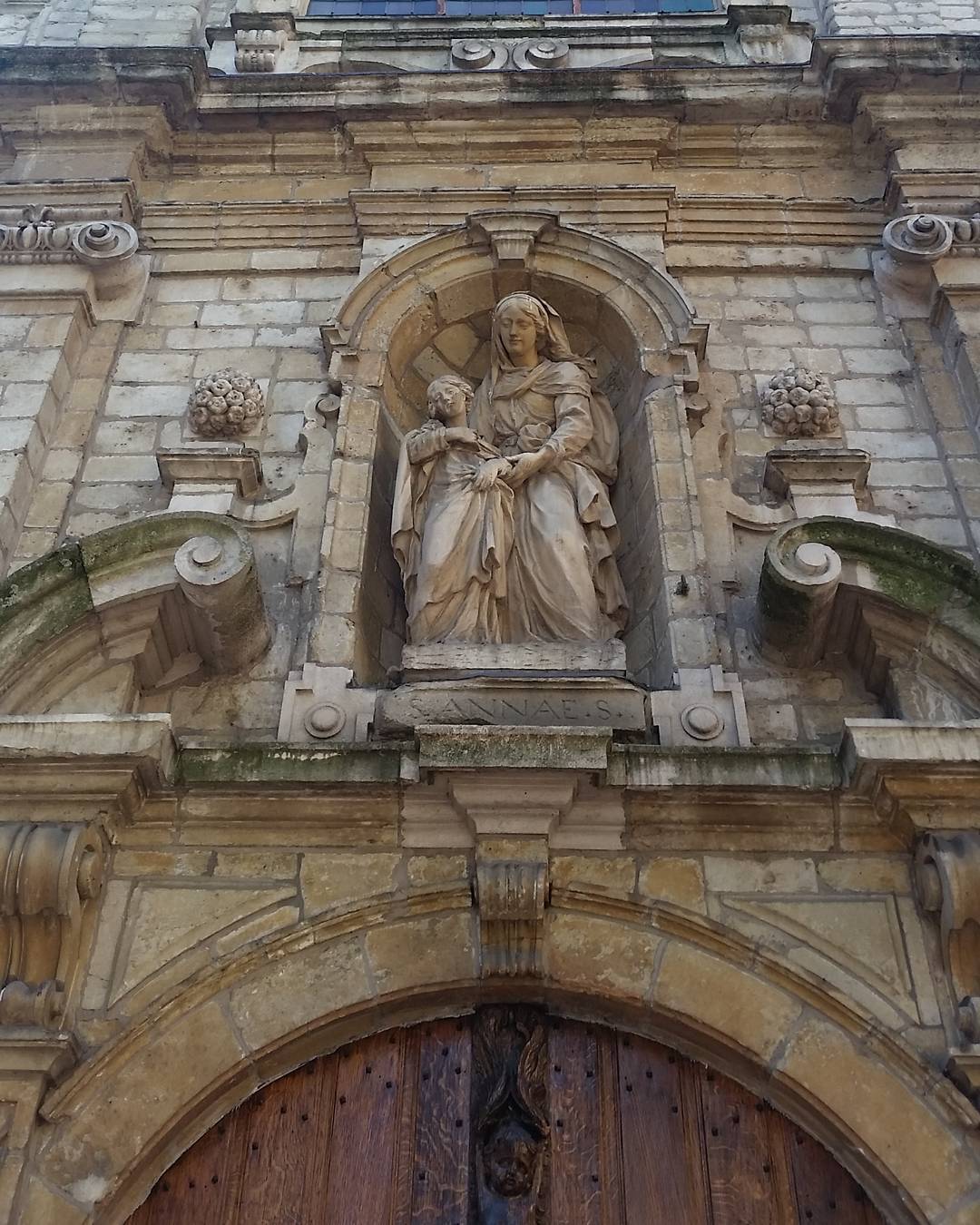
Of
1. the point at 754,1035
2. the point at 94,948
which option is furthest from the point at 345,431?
the point at 754,1035

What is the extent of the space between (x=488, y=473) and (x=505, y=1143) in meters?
2.64

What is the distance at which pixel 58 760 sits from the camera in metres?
4.18

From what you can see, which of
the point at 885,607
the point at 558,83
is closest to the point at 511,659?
the point at 885,607

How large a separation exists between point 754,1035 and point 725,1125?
31 centimetres

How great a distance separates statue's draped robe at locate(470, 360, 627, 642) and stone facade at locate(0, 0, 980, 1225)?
193mm

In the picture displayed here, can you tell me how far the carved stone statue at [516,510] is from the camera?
5012 mm

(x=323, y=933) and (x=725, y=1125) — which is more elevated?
(x=323, y=933)

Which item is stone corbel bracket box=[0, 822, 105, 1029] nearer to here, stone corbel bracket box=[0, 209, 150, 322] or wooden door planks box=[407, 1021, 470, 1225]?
wooden door planks box=[407, 1021, 470, 1225]

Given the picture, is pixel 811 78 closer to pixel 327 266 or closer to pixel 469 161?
pixel 469 161

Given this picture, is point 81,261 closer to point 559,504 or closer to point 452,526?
point 452,526

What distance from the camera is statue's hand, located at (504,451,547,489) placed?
5.37 meters

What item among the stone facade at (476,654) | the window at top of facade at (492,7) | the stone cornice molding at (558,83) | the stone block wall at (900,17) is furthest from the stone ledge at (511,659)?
the window at top of facade at (492,7)

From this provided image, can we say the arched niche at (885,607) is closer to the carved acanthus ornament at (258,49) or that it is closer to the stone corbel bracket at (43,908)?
the stone corbel bracket at (43,908)

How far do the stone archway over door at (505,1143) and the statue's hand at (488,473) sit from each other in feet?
7.12
